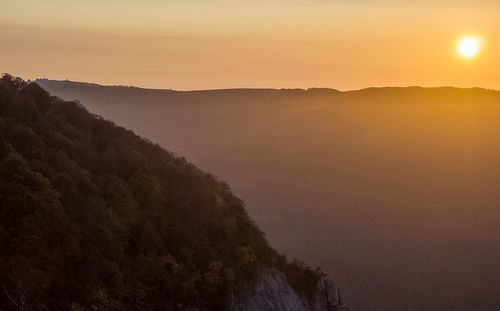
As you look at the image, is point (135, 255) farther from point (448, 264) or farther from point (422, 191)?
point (422, 191)

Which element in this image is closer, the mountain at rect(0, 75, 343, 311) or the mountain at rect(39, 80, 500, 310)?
the mountain at rect(0, 75, 343, 311)

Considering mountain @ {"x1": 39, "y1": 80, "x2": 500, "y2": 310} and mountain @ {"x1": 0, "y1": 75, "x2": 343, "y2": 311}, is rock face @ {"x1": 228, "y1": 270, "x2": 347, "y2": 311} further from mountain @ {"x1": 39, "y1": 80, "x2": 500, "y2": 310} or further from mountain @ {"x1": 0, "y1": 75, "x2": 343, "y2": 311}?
mountain @ {"x1": 39, "y1": 80, "x2": 500, "y2": 310}

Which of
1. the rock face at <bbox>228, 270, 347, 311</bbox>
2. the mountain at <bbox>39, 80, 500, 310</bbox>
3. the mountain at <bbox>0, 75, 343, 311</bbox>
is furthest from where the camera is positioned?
the mountain at <bbox>39, 80, 500, 310</bbox>

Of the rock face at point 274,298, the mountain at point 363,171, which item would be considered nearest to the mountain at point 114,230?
the rock face at point 274,298

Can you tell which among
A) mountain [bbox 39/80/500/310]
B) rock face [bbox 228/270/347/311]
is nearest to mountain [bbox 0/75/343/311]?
rock face [bbox 228/270/347/311]

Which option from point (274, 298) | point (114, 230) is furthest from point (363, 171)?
point (114, 230)

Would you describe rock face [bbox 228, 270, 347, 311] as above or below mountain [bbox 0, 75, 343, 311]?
below
